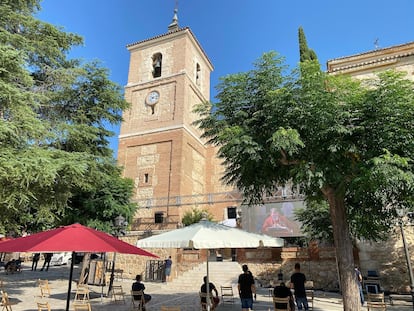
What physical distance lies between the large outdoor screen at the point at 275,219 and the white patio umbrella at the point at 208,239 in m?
12.7

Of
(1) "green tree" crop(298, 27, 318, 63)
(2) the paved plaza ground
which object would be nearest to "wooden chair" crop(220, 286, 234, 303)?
(2) the paved plaza ground

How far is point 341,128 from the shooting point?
6.16 meters

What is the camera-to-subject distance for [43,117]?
11.7 m

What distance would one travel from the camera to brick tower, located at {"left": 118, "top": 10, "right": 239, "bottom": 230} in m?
24.6

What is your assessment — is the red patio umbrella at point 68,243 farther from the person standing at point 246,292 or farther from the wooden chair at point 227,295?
the wooden chair at point 227,295

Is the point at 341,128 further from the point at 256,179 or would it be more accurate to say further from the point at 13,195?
the point at 13,195

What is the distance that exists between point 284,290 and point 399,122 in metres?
4.38

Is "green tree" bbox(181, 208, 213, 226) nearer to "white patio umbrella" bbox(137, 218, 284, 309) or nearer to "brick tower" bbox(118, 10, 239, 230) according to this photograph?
"brick tower" bbox(118, 10, 239, 230)

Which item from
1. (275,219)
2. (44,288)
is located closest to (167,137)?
(275,219)

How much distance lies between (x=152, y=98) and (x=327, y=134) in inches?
933

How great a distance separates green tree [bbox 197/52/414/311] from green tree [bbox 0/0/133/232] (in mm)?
4439

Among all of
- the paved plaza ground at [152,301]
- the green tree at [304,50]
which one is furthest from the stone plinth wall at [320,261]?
the green tree at [304,50]

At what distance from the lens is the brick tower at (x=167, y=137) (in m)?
24.6

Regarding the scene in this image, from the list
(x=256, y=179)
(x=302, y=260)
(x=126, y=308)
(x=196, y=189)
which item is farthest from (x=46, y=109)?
(x=196, y=189)
